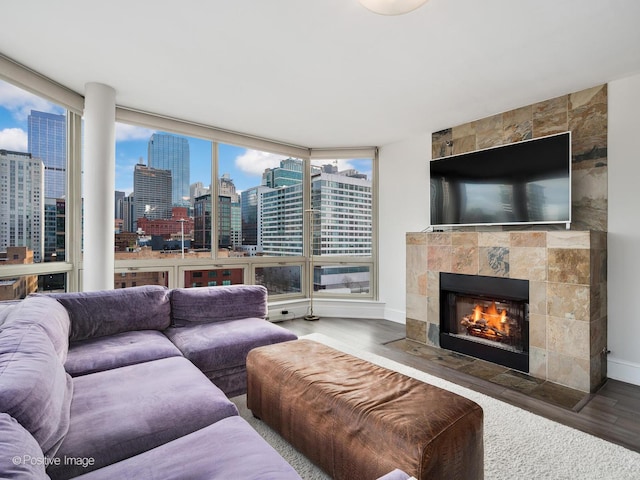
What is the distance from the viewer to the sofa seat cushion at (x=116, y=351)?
1950 mm

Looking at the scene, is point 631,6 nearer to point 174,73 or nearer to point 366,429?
point 366,429

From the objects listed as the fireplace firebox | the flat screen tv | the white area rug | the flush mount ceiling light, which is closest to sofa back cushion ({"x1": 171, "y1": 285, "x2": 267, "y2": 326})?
the white area rug

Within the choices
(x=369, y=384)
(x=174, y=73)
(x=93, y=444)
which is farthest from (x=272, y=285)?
(x=93, y=444)

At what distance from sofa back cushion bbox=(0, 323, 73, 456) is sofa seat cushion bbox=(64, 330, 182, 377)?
370 mm

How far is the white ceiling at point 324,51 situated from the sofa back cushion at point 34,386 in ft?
6.18

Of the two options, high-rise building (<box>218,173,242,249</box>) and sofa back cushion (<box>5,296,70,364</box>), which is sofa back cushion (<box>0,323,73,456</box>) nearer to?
sofa back cushion (<box>5,296,70,364</box>)

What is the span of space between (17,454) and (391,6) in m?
2.33

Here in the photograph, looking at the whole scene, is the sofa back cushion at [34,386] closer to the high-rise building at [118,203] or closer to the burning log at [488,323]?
the high-rise building at [118,203]

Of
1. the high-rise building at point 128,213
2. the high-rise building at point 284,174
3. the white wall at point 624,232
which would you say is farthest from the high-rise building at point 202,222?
the white wall at point 624,232

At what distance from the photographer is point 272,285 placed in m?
4.86

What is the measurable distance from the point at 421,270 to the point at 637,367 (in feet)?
6.34

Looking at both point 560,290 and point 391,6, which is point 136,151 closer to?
point 391,6

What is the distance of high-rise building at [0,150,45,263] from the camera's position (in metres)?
2.70

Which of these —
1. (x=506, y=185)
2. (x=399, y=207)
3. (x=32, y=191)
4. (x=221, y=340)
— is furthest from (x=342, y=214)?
(x=32, y=191)
